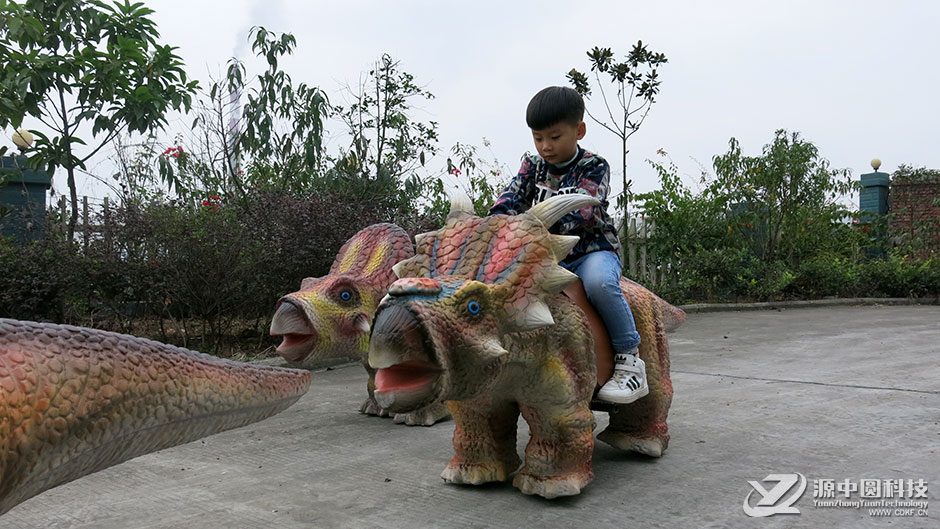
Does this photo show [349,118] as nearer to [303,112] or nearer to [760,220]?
[303,112]

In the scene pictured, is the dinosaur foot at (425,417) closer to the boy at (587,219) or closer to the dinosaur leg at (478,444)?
the dinosaur leg at (478,444)

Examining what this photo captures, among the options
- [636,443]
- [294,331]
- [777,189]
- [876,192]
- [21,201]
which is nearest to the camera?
[636,443]

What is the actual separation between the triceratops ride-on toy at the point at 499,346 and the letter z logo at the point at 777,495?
528 millimetres

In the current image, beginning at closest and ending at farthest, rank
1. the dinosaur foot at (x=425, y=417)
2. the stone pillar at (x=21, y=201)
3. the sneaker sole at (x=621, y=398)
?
the sneaker sole at (x=621, y=398) → the dinosaur foot at (x=425, y=417) → the stone pillar at (x=21, y=201)

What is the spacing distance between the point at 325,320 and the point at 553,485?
175 cm

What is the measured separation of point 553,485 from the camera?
2621mm

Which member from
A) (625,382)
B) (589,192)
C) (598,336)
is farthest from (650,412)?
(589,192)

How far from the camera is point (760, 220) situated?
39.9 feet

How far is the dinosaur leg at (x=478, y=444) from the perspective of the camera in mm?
2818

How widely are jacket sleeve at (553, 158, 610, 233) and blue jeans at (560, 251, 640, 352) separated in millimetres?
159

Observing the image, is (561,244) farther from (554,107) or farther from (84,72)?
(84,72)

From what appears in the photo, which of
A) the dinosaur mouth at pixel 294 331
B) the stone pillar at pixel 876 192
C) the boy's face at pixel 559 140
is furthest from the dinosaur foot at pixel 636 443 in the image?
the stone pillar at pixel 876 192

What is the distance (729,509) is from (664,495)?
253 millimetres

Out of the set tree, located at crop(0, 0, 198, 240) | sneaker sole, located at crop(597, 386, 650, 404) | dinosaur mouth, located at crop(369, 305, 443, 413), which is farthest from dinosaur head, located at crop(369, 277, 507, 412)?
tree, located at crop(0, 0, 198, 240)
